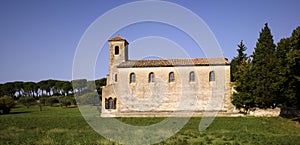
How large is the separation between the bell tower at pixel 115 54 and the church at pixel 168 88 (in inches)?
106

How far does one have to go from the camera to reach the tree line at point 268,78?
31.3 meters

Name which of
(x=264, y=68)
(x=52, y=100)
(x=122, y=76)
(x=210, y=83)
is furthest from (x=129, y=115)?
(x=52, y=100)

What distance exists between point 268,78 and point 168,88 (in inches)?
508

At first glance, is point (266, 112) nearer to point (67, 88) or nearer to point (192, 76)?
point (192, 76)

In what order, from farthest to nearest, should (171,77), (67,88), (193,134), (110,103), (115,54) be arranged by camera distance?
(67,88) → (115,54) → (110,103) → (171,77) → (193,134)

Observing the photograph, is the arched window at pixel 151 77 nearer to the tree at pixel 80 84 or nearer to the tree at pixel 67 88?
the tree at pixel 80 84

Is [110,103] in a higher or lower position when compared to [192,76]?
lower

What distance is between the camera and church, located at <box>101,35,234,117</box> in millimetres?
39562

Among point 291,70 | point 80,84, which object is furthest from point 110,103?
point 80,84

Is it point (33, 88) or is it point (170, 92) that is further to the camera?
point (33, 88)

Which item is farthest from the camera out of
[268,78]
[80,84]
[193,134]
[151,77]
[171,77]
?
[80,84]

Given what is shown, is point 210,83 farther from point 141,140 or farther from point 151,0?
point 141,140

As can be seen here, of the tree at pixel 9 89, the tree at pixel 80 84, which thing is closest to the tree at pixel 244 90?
the tree at pixel 80 84

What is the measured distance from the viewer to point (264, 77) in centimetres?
3481
